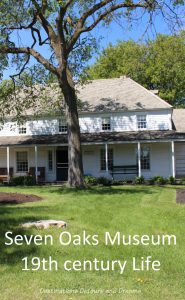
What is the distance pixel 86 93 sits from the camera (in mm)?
34531

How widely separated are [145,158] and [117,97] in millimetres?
5588

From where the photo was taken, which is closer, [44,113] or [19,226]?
[19,226]

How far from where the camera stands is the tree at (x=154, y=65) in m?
50.7

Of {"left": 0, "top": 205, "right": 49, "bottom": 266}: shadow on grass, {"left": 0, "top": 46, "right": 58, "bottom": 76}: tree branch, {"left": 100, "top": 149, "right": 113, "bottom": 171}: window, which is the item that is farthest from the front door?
{"left": 0, "top": 205, "right": 49, "bottom": 266}: shadow on grass

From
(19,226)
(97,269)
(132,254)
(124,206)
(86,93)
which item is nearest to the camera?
(97,269)

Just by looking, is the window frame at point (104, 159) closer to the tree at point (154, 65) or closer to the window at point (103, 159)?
the window at point (103, 159)

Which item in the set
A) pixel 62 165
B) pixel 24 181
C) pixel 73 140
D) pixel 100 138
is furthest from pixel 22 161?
pixel 73 140

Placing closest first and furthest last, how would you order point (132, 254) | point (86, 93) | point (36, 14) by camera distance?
point (132, 254) → point (36, 14) → point (86, 93)

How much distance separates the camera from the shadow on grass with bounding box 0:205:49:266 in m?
7.73

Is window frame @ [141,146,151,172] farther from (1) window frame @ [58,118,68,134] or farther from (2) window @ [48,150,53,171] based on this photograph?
(2) window @ [48,150,53,171]

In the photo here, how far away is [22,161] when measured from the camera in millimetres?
32812

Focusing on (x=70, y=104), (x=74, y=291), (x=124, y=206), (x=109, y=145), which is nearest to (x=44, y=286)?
(x=74, y=291)

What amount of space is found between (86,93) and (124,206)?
21.0m

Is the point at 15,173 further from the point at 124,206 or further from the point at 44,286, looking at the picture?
the point at 44,286
